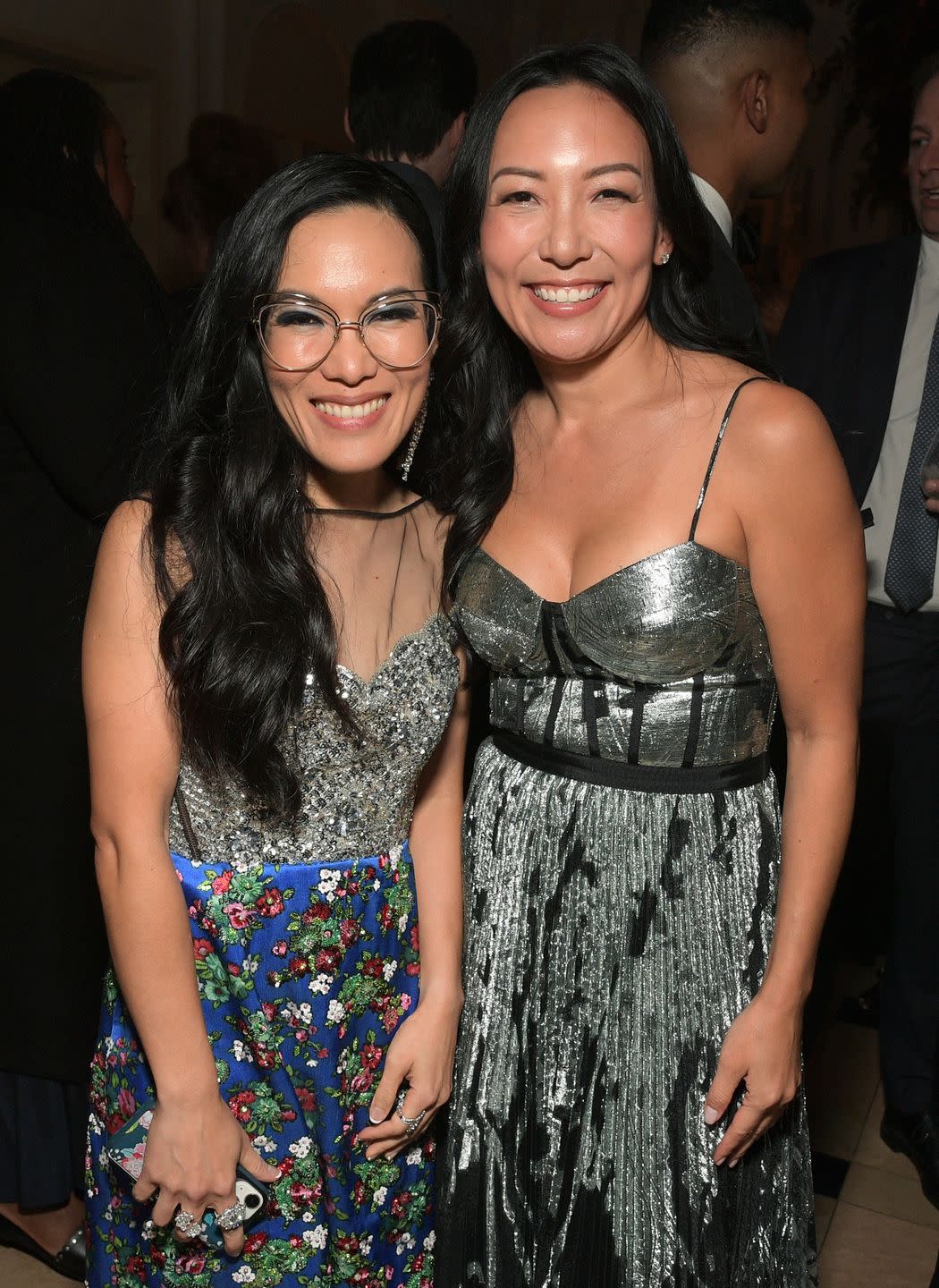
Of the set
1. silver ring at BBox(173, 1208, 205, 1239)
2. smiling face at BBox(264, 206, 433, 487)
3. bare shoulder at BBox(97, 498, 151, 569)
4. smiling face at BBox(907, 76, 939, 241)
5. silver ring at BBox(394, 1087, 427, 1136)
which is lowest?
silver ring at BBox(173, 1208, 205, 1239)

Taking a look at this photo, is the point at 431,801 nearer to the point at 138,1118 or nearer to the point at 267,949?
the point at 267,949

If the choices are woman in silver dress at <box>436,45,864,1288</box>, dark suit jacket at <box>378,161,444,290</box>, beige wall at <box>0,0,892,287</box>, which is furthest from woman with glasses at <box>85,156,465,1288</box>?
beige wall at <box>0,0,892,287</box>

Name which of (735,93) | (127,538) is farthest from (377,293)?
(735,93)

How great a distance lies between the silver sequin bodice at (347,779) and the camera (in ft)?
4.88

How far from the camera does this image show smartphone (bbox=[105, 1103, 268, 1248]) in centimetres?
146

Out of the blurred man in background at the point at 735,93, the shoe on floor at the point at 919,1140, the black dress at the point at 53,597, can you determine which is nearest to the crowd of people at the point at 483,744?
the black dress at the point at 53,597

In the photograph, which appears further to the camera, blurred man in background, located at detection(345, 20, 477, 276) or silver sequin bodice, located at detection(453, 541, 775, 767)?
blurred man in background, located at detection(345, 20, 477, 276)

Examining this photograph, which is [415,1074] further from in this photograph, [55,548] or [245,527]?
[55,548]

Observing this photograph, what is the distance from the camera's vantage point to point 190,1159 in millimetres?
1425

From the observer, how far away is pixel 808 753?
1.59 metres

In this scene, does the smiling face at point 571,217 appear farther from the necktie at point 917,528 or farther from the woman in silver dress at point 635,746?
the necktie at point 917,528

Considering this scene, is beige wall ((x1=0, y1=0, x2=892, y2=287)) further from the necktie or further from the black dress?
the necktie

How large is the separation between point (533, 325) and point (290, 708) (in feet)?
1.80

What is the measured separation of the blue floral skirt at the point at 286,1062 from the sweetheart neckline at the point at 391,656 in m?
0.21
